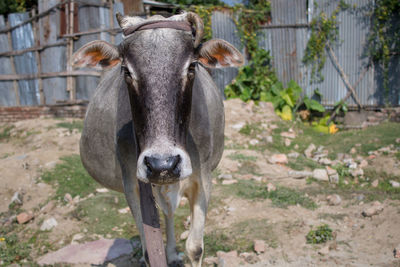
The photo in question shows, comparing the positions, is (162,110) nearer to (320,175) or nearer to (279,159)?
(320,175)

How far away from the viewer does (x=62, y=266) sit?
146 inches

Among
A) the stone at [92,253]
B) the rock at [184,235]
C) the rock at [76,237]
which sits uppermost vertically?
the rock at [184,235]

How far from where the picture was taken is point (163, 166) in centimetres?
179

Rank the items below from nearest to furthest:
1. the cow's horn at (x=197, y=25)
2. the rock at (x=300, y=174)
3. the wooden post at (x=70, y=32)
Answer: the cow's horn at (x=197, y=25) < the rock at (x=300, y=174) < the wooden post at (x=70, y=32)

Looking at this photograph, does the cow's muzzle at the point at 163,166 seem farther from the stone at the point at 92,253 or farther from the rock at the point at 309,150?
the rock at the point at 309,150

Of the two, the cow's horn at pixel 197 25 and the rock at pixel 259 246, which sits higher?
the cow's horn at pixel 197 25

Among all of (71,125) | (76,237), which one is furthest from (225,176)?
(71,125)

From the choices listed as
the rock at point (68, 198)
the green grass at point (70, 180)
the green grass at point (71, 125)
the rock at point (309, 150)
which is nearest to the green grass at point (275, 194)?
the rock at point (309, 150)

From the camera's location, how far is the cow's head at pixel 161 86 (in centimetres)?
185

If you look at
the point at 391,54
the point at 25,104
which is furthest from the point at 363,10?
the point at 25,104

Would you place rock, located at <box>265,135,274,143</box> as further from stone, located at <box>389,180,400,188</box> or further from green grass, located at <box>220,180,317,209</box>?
A: stone, located at <box>389,180,400,188</box>

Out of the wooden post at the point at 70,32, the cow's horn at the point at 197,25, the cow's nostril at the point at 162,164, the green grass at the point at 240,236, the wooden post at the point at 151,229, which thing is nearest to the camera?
the cow's nostril at the point at 162,164

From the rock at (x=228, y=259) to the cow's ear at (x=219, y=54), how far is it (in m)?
1.90

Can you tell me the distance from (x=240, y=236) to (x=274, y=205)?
86 centimetres
